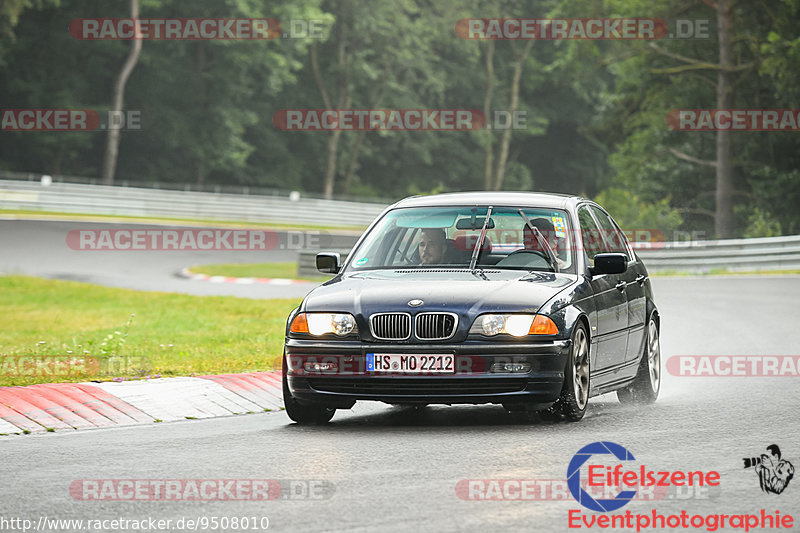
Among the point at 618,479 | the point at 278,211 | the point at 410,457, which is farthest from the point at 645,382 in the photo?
the point at 278,211

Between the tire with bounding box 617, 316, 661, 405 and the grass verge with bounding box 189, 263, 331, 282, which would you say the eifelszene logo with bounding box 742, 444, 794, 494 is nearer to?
the tire with bounding box 617, 316, 661, 405

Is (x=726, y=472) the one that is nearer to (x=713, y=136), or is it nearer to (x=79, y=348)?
(x=79, y=348)

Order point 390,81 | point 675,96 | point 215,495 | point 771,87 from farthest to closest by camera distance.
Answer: point 390,81 < point 675,96 < point 771,87 < point 215,495

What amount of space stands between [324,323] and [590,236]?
267 cm

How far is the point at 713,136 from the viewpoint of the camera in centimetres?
4672

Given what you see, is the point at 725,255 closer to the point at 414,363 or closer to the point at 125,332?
the point at 125,332

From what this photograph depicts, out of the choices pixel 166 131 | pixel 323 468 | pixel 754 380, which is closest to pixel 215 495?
pixel 323 468

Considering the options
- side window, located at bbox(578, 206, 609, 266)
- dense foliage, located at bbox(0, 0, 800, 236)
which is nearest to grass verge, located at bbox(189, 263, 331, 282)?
dense foliage, located at bbox(0, 0, 800, 236)

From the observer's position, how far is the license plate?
9102 millimetres

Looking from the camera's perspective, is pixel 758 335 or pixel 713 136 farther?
pixel 713 136

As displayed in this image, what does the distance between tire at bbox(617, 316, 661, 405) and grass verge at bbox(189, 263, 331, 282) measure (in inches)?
751

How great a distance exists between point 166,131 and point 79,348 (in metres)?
51.9

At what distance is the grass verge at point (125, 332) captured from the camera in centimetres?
1244

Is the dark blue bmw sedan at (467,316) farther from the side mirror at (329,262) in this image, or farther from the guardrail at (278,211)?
the guardrail at (278,211)
